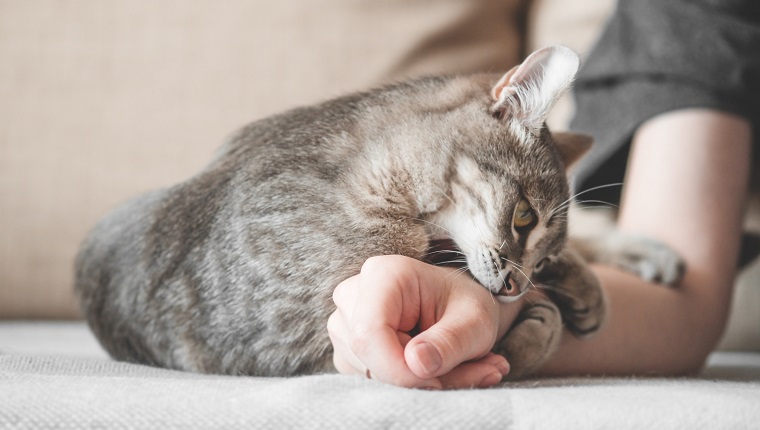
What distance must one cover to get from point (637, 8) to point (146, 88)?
1006 mm

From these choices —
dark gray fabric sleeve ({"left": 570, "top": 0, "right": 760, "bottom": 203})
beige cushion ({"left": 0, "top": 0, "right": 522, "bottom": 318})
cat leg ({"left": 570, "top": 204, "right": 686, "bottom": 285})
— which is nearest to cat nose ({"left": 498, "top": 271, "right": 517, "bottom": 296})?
cat leg ({"left": 570, "top": 204, "right": 686, "bottom": 285})

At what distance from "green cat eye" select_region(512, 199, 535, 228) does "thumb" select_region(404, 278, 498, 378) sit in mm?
133

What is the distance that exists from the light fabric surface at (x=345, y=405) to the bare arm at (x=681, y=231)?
350mm

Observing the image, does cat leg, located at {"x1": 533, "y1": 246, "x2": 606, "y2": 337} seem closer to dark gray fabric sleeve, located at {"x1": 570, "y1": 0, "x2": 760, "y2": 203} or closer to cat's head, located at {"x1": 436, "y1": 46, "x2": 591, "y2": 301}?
cat's head, located at {"x1": 436, "y1": 46, "x2": 591, "y2": 301}

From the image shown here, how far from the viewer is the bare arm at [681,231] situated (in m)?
1.07

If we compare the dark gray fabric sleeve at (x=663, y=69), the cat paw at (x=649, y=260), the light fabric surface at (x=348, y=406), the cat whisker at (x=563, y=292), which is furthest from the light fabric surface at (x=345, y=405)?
the dark gray fabric sleeve at (x=663, y=69)

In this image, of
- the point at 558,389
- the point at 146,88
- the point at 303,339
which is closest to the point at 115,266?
the point at 303,339

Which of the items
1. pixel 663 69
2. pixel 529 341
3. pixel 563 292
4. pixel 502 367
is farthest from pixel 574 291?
pixel 663 69

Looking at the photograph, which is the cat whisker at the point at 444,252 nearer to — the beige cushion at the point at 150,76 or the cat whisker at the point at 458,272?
the cat whisker at the point at 458,272

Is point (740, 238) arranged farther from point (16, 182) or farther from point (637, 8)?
point (16, 182)

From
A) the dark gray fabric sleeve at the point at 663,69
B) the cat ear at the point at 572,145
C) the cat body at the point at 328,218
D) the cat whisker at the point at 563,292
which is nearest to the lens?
the cat body at the point at 328,218

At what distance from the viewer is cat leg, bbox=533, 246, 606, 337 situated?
94 centimetres

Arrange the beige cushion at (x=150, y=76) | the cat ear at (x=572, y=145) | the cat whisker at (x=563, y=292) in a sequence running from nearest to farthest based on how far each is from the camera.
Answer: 1. the cat whisker at (x=563, y=292)
2. the cat ear at (x=572, y=145)
3. the beige cushion at (x=150, y=76)

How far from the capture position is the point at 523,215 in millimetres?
838
